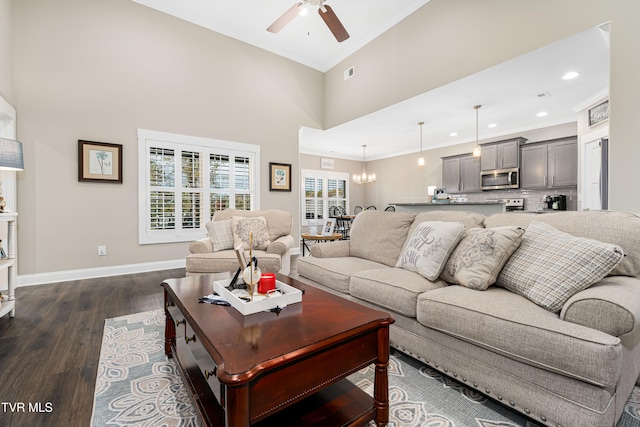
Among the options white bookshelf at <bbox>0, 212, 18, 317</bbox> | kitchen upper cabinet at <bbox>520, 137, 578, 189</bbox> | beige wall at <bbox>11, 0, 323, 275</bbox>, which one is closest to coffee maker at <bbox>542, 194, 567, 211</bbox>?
kitchen upper cabinet at <bbox>520, 137, 578, 189</bbox>

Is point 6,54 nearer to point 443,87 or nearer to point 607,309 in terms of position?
point 443,87

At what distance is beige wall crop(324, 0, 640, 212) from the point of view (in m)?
2.74

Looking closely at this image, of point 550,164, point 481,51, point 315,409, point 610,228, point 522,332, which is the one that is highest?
point 481,51

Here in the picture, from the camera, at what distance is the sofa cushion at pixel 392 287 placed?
1735mm

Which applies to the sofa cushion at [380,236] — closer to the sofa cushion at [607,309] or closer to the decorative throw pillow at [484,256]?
the decorative throw pillow at [484,256]

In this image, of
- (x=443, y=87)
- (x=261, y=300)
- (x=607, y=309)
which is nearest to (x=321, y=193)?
(x=443, y=87)

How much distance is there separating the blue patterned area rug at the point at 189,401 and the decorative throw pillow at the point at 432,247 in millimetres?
603

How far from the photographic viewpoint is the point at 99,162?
12.8 ft

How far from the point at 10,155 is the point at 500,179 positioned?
787 centimetres

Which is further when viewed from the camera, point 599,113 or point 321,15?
point 599,113

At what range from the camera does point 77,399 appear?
4.79 feet

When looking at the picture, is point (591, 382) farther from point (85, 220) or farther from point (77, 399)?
point (85, 220)

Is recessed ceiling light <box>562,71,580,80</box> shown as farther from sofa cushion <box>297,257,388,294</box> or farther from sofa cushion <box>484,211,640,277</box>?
sofa cushion <box>297,257,388,294</box>
